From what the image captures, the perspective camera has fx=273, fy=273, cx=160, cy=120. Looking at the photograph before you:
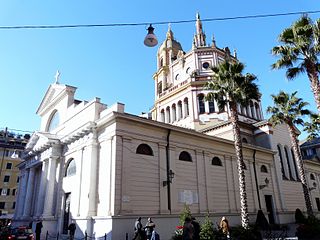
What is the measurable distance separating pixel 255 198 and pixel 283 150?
8.73 m

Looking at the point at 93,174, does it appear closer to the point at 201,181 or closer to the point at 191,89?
the point at 201,181

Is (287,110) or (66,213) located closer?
(66,213)

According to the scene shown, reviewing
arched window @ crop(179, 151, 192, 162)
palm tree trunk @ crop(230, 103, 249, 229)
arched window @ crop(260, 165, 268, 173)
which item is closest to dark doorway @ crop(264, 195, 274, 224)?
arched window @ crop(260, 165, 268, 173)

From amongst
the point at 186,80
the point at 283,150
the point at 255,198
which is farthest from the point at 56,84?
the point at 283,150

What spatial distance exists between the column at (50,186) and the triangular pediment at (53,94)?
6.42 meters

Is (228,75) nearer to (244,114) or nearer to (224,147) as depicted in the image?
(224,147)

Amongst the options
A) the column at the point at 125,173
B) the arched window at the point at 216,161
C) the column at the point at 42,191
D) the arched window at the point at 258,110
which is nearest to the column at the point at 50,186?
the column at the point at 42,191

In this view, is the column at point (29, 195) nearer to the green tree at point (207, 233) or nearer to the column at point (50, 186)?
the column at point (50, 186)

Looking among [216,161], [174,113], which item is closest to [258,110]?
[174,113]

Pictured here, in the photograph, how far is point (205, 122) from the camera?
33.5 m

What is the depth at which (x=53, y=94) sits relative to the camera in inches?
1110

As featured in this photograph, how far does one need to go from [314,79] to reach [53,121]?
2343 cm

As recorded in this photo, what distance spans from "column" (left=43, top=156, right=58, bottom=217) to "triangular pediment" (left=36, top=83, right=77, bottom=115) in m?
6.42

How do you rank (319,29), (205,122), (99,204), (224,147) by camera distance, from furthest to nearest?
(205,122) < (224,147) < (99,204) < (319,29)
